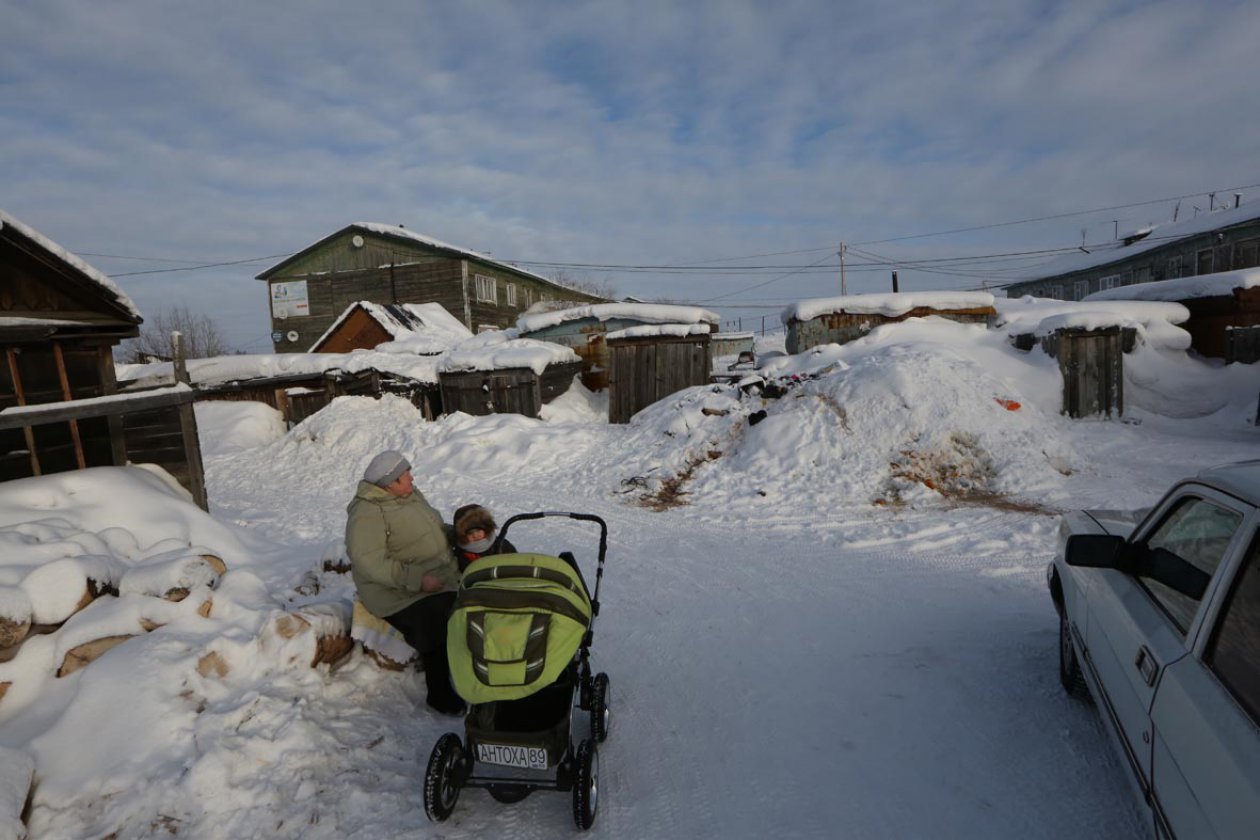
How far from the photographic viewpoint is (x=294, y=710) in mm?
3799

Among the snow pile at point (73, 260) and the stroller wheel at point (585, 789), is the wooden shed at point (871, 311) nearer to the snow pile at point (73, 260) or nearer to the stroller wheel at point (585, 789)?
the snow pile at point (73, 260)

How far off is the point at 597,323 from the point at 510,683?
18739 millimetres

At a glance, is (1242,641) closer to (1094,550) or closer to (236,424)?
(1094,550)

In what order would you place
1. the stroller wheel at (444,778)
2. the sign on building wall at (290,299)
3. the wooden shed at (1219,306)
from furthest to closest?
the sign on building wall at (290,299)
the wooden shed at (1219,306)
the stroller wheel at (444,778)

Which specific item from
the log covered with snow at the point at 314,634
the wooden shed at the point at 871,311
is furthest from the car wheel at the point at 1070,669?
the wooden shed at the point at 871,311

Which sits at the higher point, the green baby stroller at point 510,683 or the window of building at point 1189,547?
the window of building at point 1189,547

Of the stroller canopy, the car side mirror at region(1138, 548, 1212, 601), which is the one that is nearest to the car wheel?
the car side mirror at region(1138, 548, 1212, 601)

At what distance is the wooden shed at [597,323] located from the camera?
66.8 feet

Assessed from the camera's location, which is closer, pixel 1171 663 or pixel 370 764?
pixel 1171 663

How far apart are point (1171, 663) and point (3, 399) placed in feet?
35.2

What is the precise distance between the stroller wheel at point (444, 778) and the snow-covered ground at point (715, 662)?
138mm

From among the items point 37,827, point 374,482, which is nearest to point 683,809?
point 374,482

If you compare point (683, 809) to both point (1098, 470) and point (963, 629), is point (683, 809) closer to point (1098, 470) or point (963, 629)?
point (963, 629)

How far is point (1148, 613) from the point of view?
269 cm
